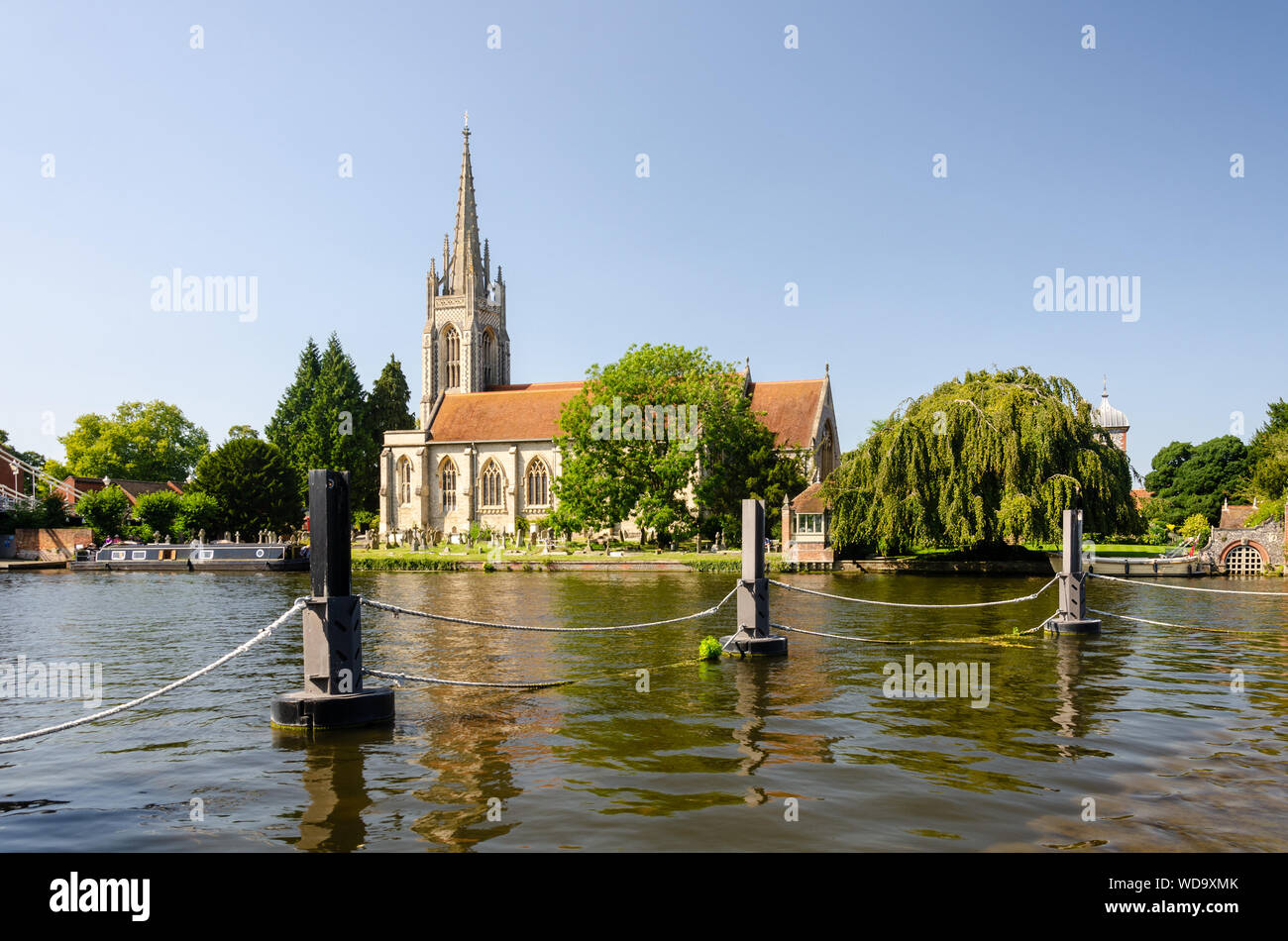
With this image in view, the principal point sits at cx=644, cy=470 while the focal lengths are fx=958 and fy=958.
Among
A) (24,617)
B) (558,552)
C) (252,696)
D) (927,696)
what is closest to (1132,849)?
(927,696)

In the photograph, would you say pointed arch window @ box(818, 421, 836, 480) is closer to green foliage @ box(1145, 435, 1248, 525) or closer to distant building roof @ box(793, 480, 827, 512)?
distant building roof @ box(793, 480, 827, 512)

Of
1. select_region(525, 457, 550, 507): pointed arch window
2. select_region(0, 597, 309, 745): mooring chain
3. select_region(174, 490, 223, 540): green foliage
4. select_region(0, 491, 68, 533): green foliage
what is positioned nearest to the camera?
select_region(0, 597, 309, 745): mooring chain

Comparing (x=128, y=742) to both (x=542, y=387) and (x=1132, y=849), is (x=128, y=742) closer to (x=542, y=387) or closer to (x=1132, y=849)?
(x=1132, y=849)

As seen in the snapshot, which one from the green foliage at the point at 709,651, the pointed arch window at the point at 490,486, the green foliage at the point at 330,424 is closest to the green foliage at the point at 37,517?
the green foliage at the point at 330,424

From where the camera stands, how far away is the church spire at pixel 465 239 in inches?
3558

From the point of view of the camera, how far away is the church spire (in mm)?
90375

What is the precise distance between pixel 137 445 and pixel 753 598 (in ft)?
312

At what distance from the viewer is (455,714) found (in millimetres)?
12047

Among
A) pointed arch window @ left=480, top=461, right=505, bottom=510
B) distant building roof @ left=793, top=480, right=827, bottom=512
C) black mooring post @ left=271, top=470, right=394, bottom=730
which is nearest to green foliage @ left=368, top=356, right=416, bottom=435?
pointed arch window @ left=480, top=461, right=505, bottom=510

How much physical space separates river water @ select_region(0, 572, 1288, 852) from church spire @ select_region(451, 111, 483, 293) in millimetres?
73871

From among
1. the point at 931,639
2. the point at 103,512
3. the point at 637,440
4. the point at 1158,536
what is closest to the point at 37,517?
the point at 103,512

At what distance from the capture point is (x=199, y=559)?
181ft

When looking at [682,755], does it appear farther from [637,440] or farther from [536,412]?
[536,412]
